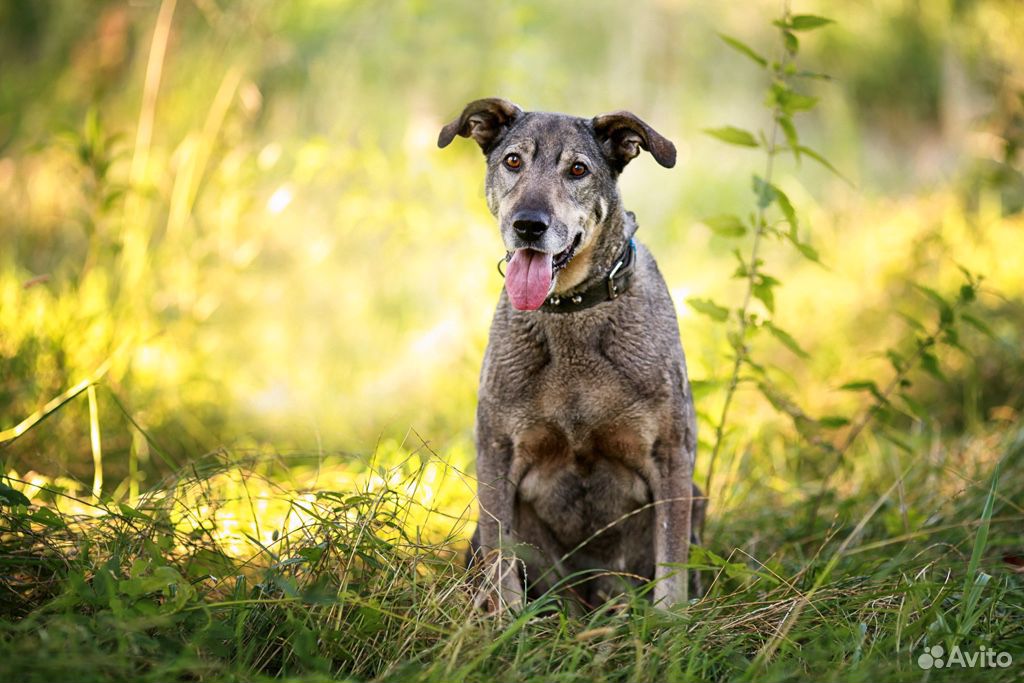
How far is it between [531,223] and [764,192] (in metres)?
1.12

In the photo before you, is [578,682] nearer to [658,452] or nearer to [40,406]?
[658,452]

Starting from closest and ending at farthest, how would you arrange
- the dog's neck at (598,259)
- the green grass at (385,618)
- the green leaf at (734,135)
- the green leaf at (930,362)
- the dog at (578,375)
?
the green grass at (385,618) → the dog at (578,375) → the dog's neck at (598,259) → the green leaf at (734,135) → the green leaf at (930,362)

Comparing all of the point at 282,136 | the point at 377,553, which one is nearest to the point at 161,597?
the point at 377,553

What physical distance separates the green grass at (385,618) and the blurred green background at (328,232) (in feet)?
3.74

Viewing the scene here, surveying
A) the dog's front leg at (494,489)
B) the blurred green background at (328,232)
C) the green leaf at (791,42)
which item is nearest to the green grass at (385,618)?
the dog's front leg at (494,489)

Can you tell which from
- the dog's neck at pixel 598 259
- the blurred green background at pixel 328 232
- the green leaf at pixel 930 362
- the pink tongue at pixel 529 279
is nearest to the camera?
the pink tongue at pixel 529 279

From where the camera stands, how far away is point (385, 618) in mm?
2838

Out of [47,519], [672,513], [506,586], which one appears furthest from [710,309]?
[47,519]

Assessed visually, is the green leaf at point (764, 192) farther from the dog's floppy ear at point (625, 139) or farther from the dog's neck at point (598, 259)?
the dog's neck at point (598, 259)

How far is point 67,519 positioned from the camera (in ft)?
11.2

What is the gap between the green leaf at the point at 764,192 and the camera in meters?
3.86

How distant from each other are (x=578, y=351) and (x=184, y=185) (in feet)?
10.3

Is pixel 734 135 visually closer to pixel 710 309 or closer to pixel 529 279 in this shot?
pixel 710 309

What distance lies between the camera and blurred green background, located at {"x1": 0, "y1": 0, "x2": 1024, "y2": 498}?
530cm
